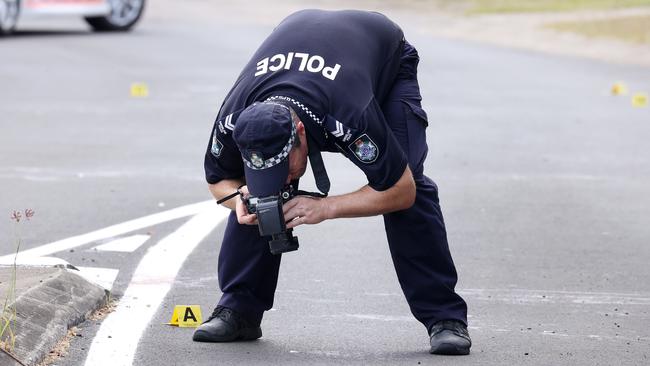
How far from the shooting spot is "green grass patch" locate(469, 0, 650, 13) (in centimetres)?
3111

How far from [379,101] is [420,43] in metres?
17.8

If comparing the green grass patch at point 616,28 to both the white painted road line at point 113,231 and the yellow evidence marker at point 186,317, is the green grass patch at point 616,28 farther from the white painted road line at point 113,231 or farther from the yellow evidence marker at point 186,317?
the yellow evidence marker at point 186,317

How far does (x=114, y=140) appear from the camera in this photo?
12.3 m

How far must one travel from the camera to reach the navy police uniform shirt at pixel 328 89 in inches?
198

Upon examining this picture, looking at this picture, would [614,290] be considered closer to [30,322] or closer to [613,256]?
[613,256]

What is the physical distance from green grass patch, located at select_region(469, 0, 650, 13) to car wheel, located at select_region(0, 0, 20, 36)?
479 inches

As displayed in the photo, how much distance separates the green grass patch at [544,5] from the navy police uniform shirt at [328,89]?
85.0 ft

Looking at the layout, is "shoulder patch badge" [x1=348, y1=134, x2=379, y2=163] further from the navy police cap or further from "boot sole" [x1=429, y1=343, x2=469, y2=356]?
"boot sole" [x1=429, y1=343, x2=469, y2=356]

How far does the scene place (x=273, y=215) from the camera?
4969mm

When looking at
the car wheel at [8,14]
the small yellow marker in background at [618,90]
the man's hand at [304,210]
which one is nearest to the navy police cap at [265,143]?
the man's hand at [304,210]

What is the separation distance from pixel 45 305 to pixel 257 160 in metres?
1.25

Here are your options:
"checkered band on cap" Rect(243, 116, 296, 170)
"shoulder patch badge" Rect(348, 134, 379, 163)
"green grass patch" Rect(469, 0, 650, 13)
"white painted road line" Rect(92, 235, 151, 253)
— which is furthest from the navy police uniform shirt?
"green grass patch" Rect(469, 0, 650, 13)

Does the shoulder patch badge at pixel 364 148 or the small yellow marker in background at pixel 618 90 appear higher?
the shoulder patch badge at pixel 364 148

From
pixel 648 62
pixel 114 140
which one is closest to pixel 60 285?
pixel 114 140
